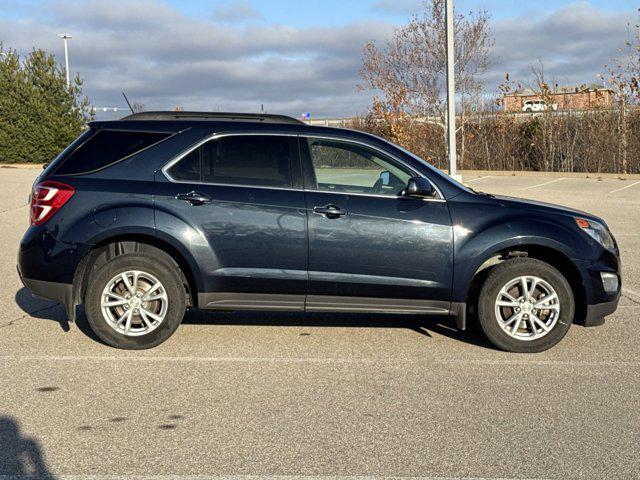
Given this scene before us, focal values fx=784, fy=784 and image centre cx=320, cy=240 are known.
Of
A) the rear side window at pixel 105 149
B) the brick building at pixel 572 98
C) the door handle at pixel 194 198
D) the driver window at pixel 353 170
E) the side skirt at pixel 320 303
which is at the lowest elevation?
the side skirt at pixel 320 303

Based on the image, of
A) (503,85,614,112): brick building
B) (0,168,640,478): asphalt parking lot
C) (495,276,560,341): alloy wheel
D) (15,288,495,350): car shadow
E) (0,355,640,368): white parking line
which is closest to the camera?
(0,168,640,478): asphalt parking lot

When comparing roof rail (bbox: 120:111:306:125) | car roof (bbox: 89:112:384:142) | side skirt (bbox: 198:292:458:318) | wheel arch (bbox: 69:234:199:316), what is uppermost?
roof rail (bbox: 120:111:306:125)

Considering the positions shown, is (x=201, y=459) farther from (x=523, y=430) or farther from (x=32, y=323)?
(x=32, y=323)

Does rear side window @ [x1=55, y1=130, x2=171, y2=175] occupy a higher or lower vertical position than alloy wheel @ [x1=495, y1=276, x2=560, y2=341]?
higher

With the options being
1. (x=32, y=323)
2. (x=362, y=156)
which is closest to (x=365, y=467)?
(x=362, y=156)

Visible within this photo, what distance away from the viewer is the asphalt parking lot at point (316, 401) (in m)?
4.07

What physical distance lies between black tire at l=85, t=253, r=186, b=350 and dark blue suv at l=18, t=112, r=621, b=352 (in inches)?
0.4

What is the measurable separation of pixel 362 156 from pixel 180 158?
149 centimetres

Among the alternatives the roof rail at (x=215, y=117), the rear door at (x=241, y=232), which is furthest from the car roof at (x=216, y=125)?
the rear door at (x=241, y=232)

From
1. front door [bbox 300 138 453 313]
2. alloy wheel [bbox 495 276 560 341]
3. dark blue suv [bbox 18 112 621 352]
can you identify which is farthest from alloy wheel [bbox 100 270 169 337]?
alloy wheel [bbox 495 276 560 341]

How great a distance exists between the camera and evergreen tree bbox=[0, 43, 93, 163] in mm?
31516

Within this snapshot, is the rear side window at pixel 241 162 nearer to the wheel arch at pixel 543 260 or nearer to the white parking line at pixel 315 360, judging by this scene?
the white parking line at pixel 315 360

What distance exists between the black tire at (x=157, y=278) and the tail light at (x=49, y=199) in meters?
0.60

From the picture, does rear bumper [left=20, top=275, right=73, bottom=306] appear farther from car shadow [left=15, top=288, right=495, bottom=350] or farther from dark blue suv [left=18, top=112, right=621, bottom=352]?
car shadow [left=15, top=288, right=495, bottom=350]
